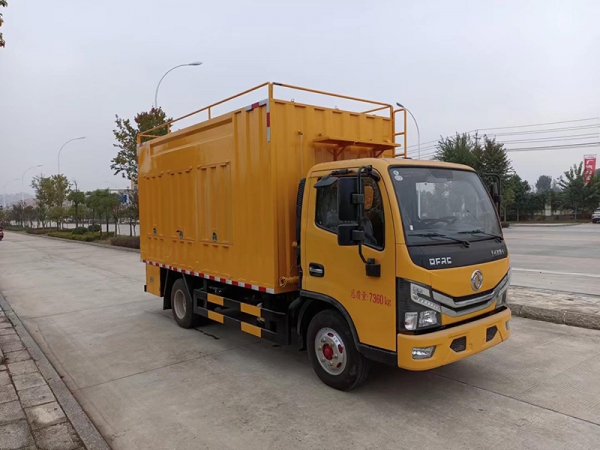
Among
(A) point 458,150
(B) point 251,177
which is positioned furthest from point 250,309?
(A) point 458,150

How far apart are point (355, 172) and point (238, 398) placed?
103 inches

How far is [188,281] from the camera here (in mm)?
7262

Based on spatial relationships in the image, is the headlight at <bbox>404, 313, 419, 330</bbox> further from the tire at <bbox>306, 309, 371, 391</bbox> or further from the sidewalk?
→ the sidewalk

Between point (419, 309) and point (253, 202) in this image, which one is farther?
point (253, 202)

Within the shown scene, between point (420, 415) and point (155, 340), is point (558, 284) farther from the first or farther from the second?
point (155, 340)

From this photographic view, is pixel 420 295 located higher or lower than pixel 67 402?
higher

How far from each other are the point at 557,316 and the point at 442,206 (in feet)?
13.3

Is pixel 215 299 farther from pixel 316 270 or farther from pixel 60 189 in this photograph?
pixel 60 189

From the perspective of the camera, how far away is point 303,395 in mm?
4645

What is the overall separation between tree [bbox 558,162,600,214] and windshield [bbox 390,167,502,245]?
52404 millimetres

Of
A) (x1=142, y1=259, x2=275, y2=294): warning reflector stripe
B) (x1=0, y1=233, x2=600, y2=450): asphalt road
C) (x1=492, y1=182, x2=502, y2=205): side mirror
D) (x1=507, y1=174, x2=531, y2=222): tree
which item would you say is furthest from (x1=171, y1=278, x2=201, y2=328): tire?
(x1=507, y1=174, x2=531, y2=222): tree

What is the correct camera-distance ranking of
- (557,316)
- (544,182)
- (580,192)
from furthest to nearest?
(544,182), (580,192), (557,316)

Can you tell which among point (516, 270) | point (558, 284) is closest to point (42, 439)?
point (558, 284)

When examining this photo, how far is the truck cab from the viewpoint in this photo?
3.90 metres
